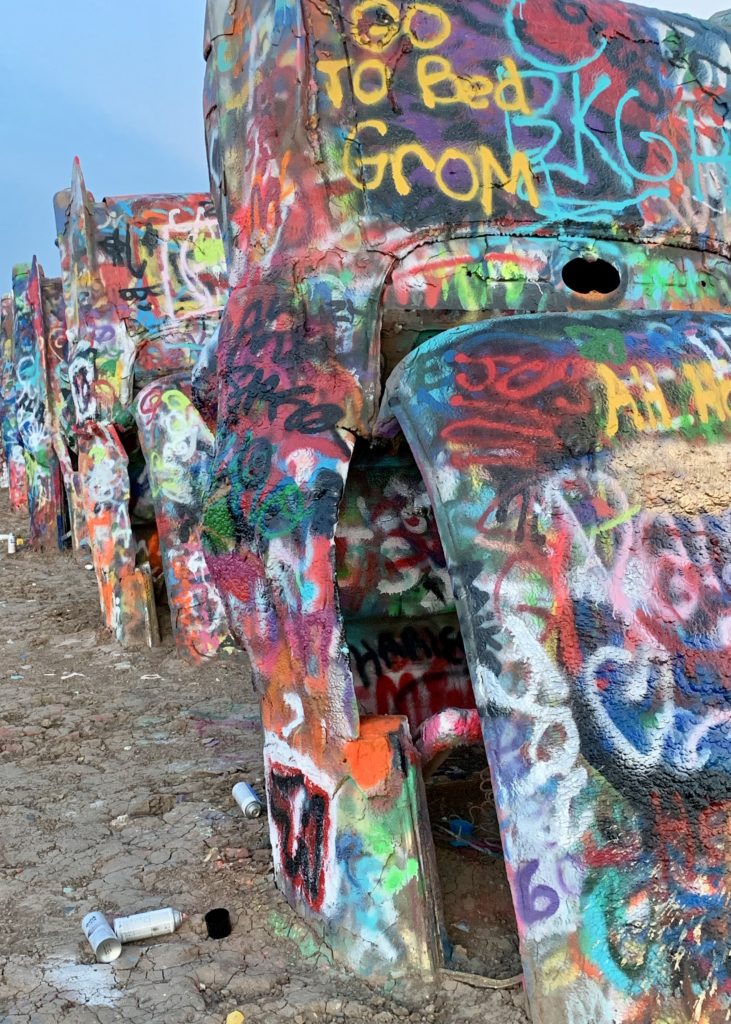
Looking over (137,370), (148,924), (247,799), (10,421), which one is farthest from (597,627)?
(10,421)

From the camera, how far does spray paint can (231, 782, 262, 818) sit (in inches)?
156

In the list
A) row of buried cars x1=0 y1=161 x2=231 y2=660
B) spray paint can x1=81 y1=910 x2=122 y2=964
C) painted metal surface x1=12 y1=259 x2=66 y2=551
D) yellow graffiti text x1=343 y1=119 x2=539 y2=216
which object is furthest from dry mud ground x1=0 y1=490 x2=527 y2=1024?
painted metal surface x1=12 y1=259 x2=66 y2=551

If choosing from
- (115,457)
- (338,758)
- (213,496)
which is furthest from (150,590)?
(338,758)

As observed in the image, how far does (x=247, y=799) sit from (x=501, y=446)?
2.21m

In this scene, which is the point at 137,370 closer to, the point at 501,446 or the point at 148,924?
the point at 148,924

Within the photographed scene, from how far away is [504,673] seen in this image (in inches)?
97.5

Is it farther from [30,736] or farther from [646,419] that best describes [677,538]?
[30,736]

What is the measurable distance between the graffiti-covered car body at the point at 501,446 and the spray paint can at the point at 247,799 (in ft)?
2.32

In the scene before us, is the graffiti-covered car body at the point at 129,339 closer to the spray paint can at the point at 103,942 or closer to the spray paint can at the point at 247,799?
the spray paint can at the point at 247,799

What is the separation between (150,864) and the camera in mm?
3654

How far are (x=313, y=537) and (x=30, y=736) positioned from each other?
10.8ft

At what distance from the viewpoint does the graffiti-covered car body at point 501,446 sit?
2.41 metres

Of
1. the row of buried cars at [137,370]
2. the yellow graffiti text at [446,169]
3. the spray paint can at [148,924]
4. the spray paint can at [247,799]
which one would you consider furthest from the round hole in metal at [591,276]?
the row of buried cars at [137,370]

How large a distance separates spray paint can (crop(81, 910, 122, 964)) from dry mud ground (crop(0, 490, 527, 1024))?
4cm
